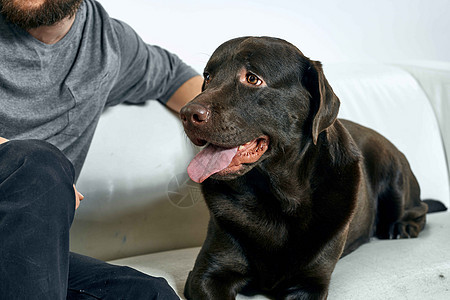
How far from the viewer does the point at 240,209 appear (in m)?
1.44

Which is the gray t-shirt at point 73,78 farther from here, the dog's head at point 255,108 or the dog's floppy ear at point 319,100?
the dog's floppy ear at point 319,100

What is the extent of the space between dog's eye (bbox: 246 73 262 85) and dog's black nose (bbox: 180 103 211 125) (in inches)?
6.1

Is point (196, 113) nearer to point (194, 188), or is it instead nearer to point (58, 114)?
point (58, 114)

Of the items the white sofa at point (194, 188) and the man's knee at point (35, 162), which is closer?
the man's knee at point (35, 162)

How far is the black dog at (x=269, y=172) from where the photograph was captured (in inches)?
49.2

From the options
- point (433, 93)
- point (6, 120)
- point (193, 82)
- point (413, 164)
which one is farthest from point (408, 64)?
point (6, 120)

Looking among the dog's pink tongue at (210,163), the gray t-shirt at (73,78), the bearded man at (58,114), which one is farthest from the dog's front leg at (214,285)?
the gray t-shirt at (73,78)

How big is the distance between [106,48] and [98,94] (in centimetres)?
16

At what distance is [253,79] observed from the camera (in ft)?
4.21

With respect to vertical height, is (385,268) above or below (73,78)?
below

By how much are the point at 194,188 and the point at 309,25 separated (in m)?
1.31

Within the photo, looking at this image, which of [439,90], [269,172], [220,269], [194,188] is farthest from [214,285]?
[439,90]

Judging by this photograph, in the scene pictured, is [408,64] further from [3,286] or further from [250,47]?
[3,286]

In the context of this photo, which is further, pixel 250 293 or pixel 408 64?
pixel 408 64
